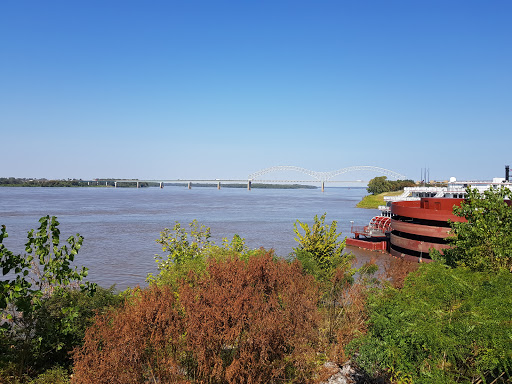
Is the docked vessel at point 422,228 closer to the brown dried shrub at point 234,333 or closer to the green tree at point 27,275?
the brown dried shrub at point 234,333

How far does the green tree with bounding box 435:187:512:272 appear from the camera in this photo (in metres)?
22.8

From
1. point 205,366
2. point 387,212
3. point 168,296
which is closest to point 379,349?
point 205,366

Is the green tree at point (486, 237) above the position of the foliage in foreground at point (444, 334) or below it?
above

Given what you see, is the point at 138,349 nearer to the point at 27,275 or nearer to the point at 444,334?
the point at 27,275

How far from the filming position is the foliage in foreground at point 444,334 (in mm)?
11305

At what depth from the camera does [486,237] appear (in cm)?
2414

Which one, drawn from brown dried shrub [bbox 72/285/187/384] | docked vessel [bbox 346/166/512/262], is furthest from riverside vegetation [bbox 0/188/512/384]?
docked vessel [bbox 346/166/512/262]

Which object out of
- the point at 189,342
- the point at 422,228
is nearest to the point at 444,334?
the point at 189,342

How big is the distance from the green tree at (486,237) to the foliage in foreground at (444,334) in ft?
21.4

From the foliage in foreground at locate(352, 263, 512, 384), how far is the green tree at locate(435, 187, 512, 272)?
21.4ft

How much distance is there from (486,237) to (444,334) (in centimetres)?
1485

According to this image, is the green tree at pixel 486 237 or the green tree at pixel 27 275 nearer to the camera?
the green tree at pixel 27 275

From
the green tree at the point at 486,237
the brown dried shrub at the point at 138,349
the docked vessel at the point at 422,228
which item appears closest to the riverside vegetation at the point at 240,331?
the brown dried shrub at the point at 138,349

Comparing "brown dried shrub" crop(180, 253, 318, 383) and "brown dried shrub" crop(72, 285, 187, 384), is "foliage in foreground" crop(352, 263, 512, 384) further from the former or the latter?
"brown dried shrub" crop(72, 285, 187, 384)
